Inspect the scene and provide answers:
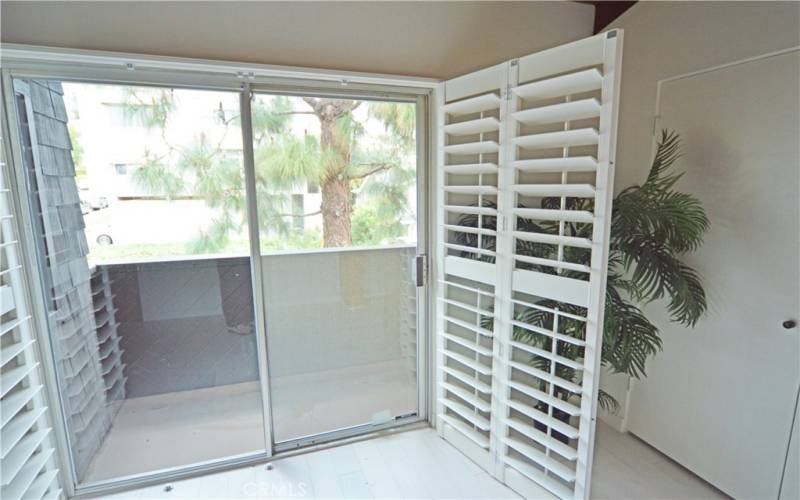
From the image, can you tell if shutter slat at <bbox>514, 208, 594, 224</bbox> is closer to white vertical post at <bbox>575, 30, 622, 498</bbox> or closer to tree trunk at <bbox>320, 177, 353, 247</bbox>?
white vertical post at <bbox>575, 30, 622, 498</bbox>

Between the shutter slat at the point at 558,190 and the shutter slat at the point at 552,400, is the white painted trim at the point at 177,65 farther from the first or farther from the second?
the shutter slat at the point at 552,400

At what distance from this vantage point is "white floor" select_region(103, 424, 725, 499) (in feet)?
6.42

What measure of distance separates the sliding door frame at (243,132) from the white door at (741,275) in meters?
1.30

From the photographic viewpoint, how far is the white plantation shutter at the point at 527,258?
1.55 metres

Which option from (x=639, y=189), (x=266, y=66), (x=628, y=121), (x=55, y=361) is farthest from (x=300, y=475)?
→ (x=628, y=121)

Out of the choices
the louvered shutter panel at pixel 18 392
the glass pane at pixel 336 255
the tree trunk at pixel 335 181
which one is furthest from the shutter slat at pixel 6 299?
the tree trunk at pixel 335 181

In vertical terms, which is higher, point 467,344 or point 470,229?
point 470,229

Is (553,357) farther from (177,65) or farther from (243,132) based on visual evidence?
(177,65)

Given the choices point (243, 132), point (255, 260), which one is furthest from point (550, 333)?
point (243, 132)

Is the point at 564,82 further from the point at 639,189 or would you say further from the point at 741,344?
the point at 741,344

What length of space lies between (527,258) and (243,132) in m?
1.43

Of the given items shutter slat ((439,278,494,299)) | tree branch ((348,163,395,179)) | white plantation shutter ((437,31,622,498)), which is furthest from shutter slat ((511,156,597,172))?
tree branch ((348,163,395,179))

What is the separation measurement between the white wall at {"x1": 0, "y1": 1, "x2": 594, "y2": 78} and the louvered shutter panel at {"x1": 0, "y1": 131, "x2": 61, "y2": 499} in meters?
0.61

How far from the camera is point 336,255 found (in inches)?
86.7
